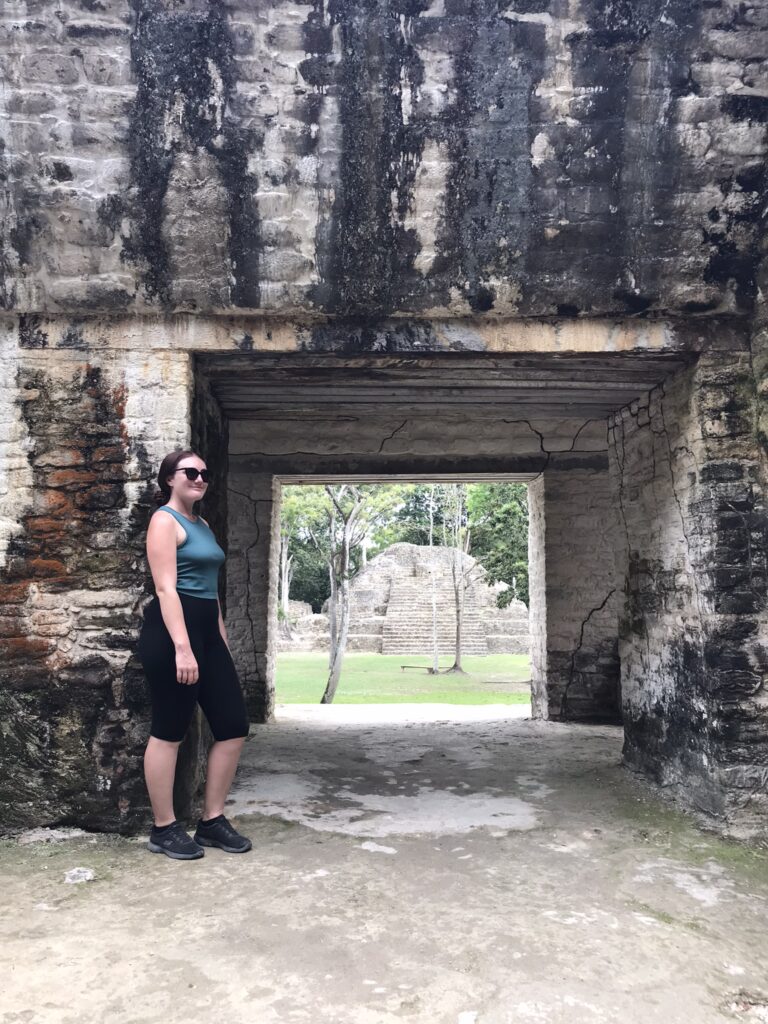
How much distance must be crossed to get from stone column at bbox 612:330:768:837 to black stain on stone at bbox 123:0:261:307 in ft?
7.42

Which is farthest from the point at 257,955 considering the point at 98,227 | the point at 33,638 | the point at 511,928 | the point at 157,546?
the point at 98,227

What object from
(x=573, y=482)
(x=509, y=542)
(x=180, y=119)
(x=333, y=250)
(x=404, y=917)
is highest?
(x=180, y=119)

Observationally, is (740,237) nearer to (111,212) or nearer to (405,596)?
(111,212)

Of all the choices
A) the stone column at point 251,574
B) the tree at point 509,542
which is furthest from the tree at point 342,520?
the stone column at point 251,574

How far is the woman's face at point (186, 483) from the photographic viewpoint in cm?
314

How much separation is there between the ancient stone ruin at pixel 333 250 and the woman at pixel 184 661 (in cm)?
34

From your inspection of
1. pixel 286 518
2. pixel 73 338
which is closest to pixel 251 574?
pixel 73 338

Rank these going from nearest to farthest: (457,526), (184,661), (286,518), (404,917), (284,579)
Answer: (404,917) → (184,661) → (286,518) → (457,526) → (284,579)

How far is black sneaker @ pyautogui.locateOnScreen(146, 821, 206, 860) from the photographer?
3.13m

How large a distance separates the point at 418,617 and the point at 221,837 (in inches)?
786

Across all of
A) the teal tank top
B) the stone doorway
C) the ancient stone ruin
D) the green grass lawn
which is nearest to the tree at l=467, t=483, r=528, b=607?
the green grass lawn

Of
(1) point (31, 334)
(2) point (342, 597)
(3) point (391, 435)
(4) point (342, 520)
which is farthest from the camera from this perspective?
(2) point (342, 597)

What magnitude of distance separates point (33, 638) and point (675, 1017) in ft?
Result: 9.24

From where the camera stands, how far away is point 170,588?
116 inches
